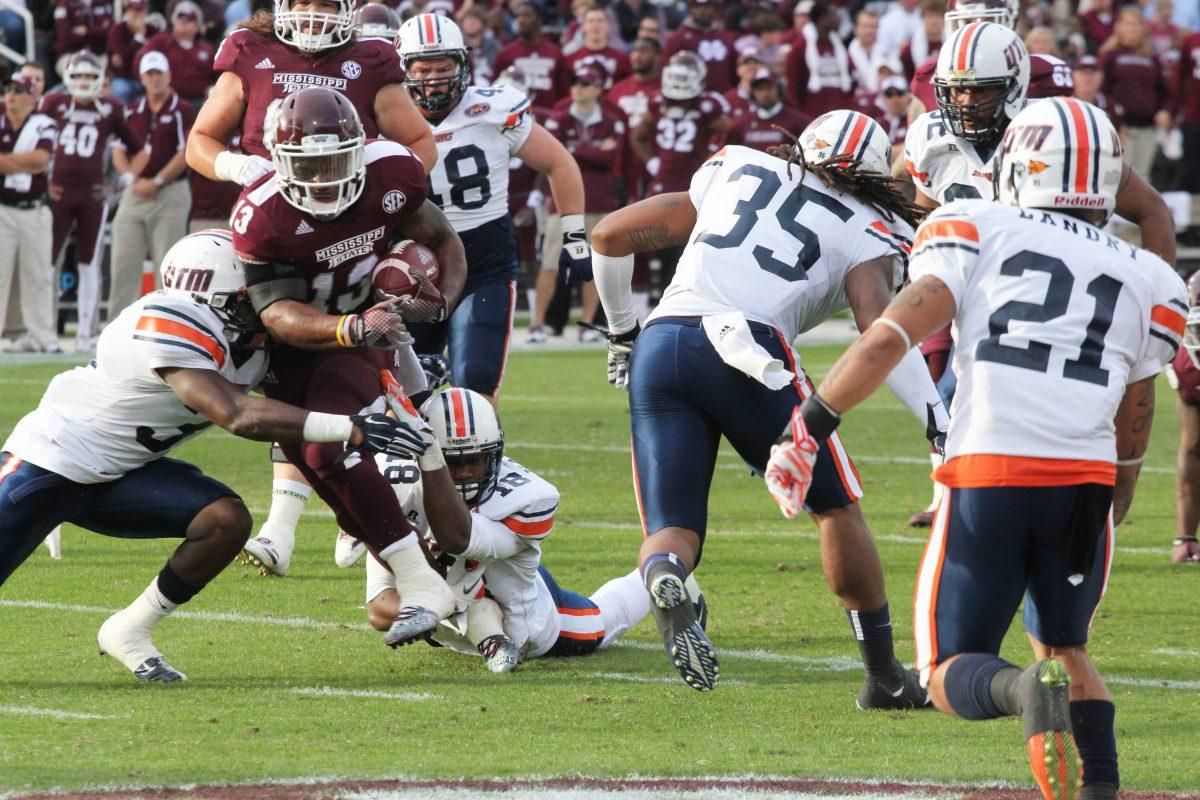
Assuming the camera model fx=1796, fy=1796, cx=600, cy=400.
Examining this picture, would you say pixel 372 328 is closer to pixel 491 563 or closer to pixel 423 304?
pixel 423 304

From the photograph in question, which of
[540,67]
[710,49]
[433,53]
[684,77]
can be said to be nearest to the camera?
[433,53]

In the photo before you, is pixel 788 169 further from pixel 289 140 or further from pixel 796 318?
pixel 289 140

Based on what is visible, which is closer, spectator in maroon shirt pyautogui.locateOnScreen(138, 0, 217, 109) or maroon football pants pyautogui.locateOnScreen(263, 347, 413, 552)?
maroon football pants pyautogui.locateOnScreen(263, 347, 413, 552)

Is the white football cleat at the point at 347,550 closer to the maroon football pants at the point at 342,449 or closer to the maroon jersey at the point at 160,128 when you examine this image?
the maroon football pants at the point at 342,449

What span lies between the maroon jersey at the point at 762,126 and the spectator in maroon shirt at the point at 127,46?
530 centimetres

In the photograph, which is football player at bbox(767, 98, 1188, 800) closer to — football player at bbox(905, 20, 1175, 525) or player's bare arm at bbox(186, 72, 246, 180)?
football player at bbox(905, 20, 1175, 525)

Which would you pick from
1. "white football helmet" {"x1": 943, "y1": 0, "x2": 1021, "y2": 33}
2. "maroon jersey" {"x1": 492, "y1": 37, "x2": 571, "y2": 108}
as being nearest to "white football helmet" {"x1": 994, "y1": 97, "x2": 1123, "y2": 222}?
"white football helmet" {"x1": 943, "y1": 0, "x2": 1021, "y2": 33}

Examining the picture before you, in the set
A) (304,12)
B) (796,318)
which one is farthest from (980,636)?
(304,12)

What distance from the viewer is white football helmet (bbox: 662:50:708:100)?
13641 mm

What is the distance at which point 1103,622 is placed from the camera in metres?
5.68

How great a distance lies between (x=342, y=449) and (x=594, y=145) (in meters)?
9.22

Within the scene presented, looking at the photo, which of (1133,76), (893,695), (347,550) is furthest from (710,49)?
(893,695)

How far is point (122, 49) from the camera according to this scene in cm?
1557

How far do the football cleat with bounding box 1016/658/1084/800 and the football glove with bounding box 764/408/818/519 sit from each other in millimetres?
565
